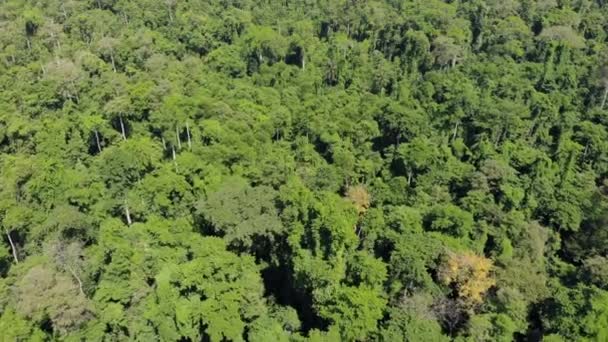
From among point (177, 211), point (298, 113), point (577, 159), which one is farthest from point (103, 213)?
point (577, 159)

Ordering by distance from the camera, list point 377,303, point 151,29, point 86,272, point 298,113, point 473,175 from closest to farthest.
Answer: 1. point 377,303
2. point 86,272
3. point 473,175
4. point 298,113
5. point 151,29

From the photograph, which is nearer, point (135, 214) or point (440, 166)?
point (135, 214)

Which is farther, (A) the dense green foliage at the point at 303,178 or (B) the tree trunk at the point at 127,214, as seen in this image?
(B) the tree trunk at the point at 127,214

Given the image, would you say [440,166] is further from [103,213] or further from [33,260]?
[33,260]

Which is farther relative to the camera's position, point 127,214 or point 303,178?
point 303,178

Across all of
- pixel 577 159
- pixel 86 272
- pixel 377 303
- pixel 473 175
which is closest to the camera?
pixel 377 303

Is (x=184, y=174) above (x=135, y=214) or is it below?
above

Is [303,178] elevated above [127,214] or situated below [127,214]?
above

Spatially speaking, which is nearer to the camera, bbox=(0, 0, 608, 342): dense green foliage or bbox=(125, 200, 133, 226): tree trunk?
bbox=(0, 0, 608, 342): dense green foliage
